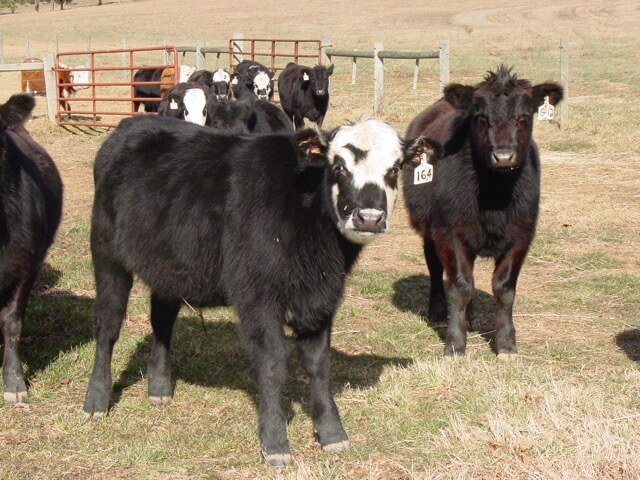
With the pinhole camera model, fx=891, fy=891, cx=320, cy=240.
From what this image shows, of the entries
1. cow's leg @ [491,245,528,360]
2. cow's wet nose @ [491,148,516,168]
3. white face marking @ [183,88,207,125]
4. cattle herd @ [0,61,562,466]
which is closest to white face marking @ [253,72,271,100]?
white face marking @ [183,88,207,125]

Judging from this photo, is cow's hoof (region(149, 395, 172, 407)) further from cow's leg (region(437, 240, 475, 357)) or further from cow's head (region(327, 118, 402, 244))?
cow's leg (region(437, 240, 475, 357))

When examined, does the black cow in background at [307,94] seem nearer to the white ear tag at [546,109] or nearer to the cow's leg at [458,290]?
the white ear tag at [546,109]

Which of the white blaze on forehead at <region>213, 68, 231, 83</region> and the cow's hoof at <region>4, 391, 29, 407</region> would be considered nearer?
the cow's hoof at <region>4, 391, 29, 407</region>

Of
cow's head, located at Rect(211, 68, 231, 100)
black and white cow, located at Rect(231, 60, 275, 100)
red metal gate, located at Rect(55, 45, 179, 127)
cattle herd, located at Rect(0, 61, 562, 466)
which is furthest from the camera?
red metal gate, located at Rect(55, 45, 179, 127)

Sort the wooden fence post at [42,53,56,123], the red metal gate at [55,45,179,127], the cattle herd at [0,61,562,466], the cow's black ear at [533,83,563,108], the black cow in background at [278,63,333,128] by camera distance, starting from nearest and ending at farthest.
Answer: the cattle herd at [0,61,562,466], the cow's black ear at [533,83,563,108], the red metal gate at [55,45,179,127], the black cow in background at [278,63,333,128], the wooden fence post at [42,53,56,123]

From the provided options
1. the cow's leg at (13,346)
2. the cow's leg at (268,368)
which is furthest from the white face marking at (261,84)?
the cow's leg at (268,368)

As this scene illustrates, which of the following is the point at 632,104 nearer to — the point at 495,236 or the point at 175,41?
the point at 495,236

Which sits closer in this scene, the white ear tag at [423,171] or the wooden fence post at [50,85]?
the white ear tag at [423,171]

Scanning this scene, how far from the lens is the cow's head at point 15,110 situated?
18.1 feet

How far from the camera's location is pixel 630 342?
21.9 feet

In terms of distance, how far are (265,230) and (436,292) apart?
10.5 ft

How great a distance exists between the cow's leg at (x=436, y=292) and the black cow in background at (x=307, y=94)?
39.4 ft

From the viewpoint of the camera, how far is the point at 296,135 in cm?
460

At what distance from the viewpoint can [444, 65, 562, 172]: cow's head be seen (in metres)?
6.16
